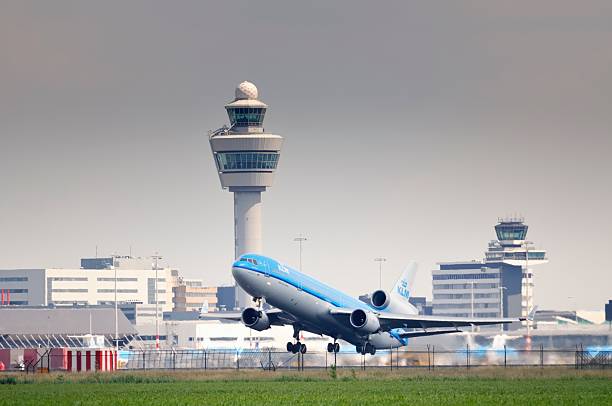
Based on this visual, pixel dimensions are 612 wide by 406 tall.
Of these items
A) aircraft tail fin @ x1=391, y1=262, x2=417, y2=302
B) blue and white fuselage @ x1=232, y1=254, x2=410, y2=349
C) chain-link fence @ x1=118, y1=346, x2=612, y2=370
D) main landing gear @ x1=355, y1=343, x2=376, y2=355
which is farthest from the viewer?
aircraft tail fin @ x1=391, y1=262, x2=417, y2=302

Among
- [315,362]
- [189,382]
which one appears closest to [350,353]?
[315,362]

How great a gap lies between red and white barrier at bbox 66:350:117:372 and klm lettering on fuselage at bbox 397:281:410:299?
117 feet

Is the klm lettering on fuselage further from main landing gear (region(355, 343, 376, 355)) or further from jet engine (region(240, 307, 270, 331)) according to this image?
jet engine (region(240, 307, 270, 331))

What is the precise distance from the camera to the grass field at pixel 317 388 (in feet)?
293

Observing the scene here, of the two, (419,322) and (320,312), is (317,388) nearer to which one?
(320,312)

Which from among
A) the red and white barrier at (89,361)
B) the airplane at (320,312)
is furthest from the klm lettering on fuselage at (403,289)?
the red and white barrier at (89,361)

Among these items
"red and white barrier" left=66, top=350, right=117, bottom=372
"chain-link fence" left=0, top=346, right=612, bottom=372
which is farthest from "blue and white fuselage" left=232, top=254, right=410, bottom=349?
"red and white barrier" left=66, top=350, right=117, bottom=372

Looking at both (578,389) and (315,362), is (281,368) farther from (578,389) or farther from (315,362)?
(578,389)

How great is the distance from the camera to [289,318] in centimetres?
13512

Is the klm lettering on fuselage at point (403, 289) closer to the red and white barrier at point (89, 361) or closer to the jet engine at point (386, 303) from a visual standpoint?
the jet engine at point (386, 303)

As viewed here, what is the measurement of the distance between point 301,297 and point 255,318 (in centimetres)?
641

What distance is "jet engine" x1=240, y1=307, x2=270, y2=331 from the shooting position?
13488 cm

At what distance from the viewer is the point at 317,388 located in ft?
340

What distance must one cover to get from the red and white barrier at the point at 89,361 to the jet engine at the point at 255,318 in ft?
41.5
